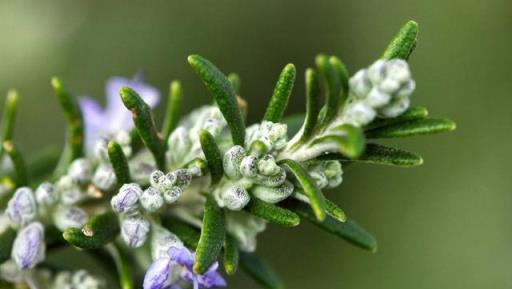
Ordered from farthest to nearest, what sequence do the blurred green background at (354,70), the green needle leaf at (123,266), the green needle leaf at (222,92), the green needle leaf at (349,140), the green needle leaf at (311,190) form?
the blurred green background at (354,70) → the green needle leaf at (123,266) → the green needle leaf at (222,92) → the green needle leaf at (311,190) → the green needle leaf at (349,140)

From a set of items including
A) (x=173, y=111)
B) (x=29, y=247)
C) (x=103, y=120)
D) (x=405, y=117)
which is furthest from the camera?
(x=103, y=120)

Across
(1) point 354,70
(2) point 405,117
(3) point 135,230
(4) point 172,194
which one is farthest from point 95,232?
(1) point 354,70

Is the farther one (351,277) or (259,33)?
(259,33)

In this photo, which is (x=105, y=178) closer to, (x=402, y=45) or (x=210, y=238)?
(x=210, y=238)

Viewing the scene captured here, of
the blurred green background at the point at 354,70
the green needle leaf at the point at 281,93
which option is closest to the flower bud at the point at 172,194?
the green needle leaf at the point at 281,93

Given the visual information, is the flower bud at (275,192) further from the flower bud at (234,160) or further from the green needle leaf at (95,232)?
the green needle leaf at (95,232)

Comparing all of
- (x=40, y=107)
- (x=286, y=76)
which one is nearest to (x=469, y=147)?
(x=40, y=107)

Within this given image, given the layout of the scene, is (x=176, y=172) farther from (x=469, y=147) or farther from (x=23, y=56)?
(x=469, y=147)
